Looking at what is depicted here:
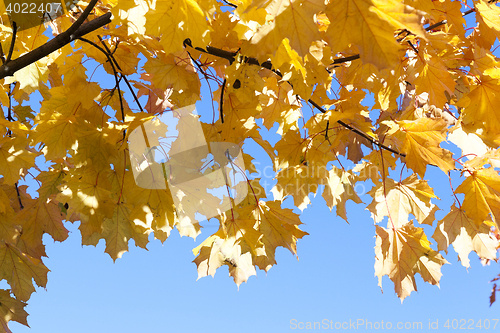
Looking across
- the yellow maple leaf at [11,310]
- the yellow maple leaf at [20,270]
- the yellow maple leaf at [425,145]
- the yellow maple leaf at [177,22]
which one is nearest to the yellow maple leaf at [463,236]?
the yellow maple leaf at [425,145]

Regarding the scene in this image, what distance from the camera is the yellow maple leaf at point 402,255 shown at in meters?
2.10

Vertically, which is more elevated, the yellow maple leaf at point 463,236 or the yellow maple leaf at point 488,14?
the yellow maple leaf at point 488,14

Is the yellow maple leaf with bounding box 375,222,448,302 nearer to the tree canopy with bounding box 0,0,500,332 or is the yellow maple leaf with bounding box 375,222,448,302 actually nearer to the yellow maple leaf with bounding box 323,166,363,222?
the tree canopy with bounding box 0,0,500,332

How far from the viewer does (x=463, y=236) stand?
210 cm

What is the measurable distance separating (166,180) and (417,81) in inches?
55.4

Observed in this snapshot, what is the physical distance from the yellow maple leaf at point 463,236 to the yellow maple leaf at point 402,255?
0.41ft

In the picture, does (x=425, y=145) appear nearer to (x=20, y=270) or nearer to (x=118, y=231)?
(x=118, y=231)

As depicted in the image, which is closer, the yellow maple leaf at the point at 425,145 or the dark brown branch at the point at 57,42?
the dark brown branch at the point at 57,42

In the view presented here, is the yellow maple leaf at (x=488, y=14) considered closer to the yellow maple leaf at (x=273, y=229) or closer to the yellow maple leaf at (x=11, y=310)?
the yellow maple leaf at (x=273, y=229)

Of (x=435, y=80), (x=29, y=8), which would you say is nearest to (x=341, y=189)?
(x=435, y=80)

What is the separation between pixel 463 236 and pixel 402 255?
→ 39 centimetres

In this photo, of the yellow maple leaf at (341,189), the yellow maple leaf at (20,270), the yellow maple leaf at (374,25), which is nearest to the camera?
the yellow maple leaf at (374,25)

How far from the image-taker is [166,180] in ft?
5.64

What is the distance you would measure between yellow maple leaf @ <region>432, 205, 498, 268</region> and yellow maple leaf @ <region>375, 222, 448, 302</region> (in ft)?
0.41
